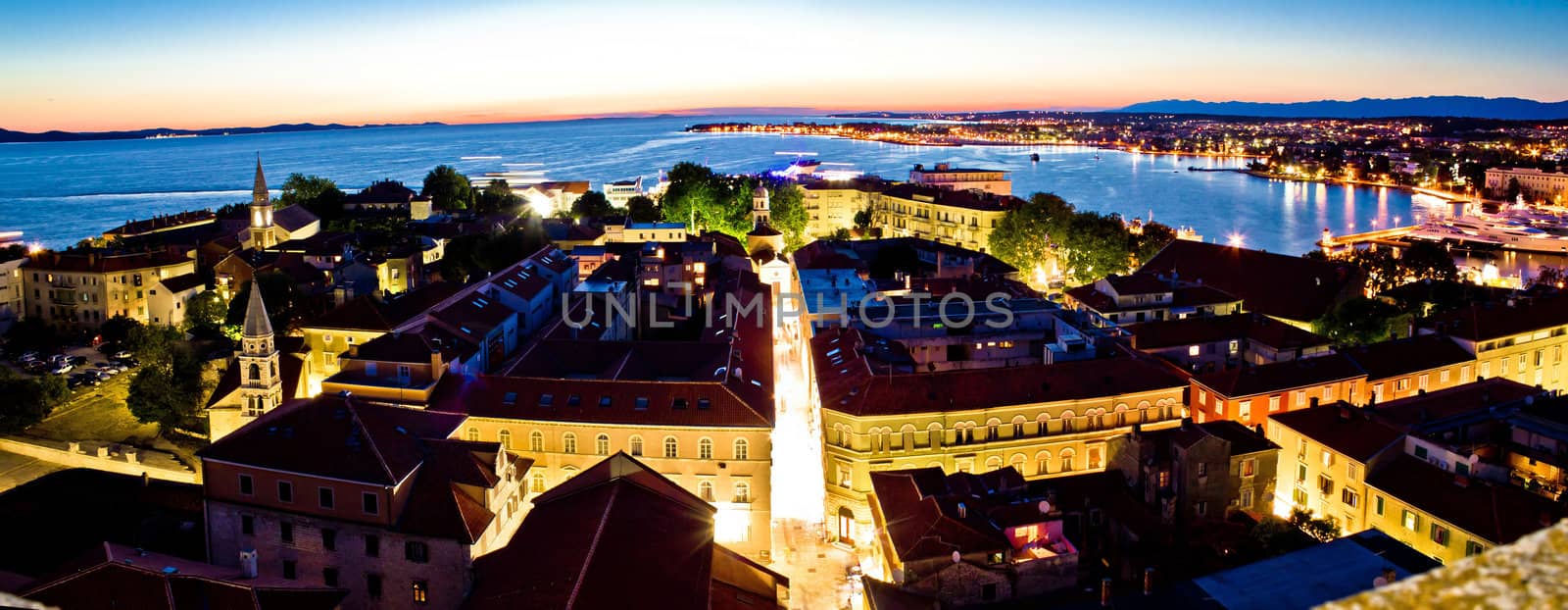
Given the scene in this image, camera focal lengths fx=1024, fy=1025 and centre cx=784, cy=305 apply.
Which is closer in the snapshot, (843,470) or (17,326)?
(843,470)

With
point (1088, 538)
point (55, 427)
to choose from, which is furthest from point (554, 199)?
point (1088, 538)

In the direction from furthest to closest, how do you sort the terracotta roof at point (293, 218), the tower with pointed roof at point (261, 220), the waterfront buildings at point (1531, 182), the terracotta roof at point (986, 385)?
the waterfront buildings at point (1531, 182) < the terracotta roof at point (293, 218) < the tower with pointed roof at point (261, 220) < the terracotta roof at point (986, 385)

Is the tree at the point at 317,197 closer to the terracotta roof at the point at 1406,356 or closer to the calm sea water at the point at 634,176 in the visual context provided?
the calm sea water at the point at 634,176

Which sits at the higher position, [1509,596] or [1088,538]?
[1509,596]

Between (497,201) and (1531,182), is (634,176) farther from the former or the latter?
(1531,182)

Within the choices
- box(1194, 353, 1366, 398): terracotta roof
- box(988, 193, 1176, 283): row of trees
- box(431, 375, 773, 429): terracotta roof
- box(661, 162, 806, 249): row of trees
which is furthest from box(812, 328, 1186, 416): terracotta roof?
box(661, 162, 806, 249): row of trees

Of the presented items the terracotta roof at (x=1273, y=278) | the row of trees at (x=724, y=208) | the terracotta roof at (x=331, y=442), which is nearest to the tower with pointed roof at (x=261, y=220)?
the row of trees at (x=724, y=208)

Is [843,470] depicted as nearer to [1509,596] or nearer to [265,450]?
[265,450]
